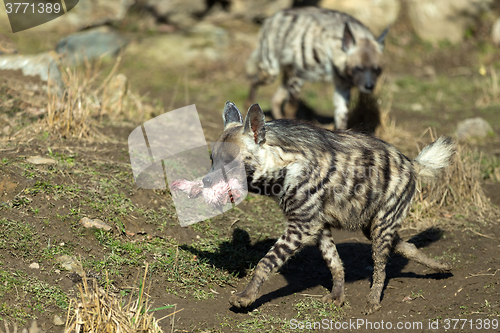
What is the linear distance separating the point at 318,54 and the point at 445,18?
6.86 meters

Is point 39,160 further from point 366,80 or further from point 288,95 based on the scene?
point 366,80

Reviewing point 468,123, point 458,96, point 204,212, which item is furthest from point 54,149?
point 458,96

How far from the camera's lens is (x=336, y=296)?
438 cm

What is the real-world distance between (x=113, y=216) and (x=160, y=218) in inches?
18.4

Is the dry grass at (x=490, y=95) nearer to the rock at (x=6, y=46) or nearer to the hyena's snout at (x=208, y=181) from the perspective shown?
the hyena's snout at (x=208, y=181)

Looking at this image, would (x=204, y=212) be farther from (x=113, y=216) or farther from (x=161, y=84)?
(x=161, y=84)

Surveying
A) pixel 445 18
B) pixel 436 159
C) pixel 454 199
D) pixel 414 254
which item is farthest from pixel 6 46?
pixel 445 18

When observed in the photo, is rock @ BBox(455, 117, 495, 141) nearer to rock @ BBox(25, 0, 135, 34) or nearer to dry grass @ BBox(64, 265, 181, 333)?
dry grass @ BBox(64, 265, 181, 333)

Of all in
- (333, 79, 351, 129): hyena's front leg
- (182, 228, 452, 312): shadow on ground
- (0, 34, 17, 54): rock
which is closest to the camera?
(182, 228, 452, 312): shadow on ground

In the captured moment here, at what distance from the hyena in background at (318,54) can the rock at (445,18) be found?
18.8 ft

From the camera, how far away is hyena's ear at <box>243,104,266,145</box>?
12.8 feet

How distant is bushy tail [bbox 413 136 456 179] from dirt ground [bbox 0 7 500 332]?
0.99 metres

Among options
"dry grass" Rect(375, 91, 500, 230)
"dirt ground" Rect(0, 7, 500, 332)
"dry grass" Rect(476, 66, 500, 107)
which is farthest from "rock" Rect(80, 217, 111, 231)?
"dry grass" Rect(476, 66, 500, 107)

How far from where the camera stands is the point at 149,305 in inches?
152
